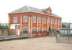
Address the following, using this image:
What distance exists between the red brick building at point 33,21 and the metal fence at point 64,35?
57 mm

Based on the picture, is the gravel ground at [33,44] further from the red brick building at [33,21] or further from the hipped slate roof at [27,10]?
the hipped slate roof at [27,10]

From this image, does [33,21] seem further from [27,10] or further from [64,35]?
[64,35]

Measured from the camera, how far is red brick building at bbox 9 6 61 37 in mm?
2184

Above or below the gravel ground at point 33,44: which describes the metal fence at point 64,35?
above

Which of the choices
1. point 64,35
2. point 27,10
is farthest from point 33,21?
point 64,35

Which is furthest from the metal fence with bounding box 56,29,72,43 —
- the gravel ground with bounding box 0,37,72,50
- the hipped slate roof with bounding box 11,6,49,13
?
the hipped slate roof with bounding box 11,6,49,13

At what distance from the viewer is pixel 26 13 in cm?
218

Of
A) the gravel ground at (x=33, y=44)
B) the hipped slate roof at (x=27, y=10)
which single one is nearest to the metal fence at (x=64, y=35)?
the gravel ground at (x=33, y=44)

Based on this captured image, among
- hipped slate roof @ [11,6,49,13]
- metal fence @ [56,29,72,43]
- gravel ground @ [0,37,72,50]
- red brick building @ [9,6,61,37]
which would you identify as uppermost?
hipped slate roof @ [11,6,49,13]

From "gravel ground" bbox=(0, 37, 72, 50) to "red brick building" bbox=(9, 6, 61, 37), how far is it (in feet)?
0.19

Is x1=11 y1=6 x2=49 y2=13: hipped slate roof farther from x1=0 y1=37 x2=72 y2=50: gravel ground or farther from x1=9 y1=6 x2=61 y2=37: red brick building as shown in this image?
x1=0 y1=37 x2=72 y2=50: gravel ground

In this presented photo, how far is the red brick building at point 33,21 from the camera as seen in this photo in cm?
218

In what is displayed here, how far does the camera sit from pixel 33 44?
2195 mm

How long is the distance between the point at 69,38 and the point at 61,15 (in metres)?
0.24
